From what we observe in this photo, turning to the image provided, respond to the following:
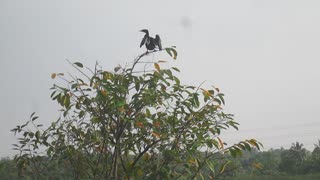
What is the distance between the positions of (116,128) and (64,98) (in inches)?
15.2

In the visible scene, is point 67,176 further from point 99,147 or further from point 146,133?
point 146,133

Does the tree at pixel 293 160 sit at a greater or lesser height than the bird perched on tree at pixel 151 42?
lesser

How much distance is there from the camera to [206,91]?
7.34 feet

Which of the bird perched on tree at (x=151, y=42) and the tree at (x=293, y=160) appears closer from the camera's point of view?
the bird perched on tree at (x=151, y=42)

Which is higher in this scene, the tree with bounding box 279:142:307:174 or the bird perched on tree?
the bird perched on tree

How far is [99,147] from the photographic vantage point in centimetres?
230

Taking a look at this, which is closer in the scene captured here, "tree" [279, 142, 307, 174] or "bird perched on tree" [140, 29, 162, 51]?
"bird perched on tree" [140, 29, 162, 51]

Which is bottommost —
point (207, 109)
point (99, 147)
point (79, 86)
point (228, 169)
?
point (228, 169)

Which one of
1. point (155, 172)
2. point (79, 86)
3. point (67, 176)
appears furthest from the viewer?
point (67, 176)

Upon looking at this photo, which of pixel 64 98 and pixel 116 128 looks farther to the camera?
pixel 116 128

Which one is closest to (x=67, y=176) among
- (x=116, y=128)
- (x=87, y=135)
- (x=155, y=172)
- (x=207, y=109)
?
(x=87, y=135)

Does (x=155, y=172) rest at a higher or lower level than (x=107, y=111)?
lower

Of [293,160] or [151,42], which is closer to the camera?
[151,42]

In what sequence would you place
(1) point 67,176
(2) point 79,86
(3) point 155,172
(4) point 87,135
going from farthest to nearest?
1. (1) point 67,176
2. (4) point 87,135
3. (2) point 79,86
4. (3) point 155,172
